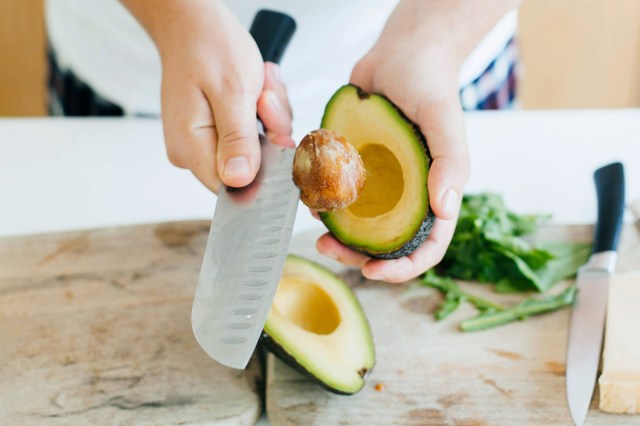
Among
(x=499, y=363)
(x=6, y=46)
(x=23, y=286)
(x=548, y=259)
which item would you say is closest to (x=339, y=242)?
(x=499, y=363)

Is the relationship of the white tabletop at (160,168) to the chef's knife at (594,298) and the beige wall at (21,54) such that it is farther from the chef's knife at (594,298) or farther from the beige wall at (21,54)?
the beige wall at (21,54)

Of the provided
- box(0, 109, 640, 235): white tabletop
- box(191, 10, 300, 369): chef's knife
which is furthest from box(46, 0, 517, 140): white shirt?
box(191, 10, 300, 369): chef's knife

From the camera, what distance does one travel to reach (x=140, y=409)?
2.95ft

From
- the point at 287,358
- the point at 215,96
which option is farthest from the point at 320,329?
the point at 215,96

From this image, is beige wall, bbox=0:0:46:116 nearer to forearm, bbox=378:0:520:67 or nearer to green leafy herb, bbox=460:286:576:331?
forearm, bbox=378:0:520:67

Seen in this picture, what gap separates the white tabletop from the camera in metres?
1.27

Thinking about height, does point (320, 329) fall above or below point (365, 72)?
below

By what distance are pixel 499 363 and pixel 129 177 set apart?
0.73 m

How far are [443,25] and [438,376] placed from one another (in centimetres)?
48

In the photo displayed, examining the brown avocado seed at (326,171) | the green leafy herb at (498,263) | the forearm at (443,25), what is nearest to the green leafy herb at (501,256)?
the green leafy herb at (498,263)

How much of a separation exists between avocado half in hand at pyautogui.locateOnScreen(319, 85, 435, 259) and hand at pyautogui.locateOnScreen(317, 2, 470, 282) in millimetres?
19

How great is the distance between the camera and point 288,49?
131 cm

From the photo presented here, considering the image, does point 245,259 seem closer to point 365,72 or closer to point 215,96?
point 215,96

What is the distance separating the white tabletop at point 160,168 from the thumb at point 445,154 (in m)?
0.43
